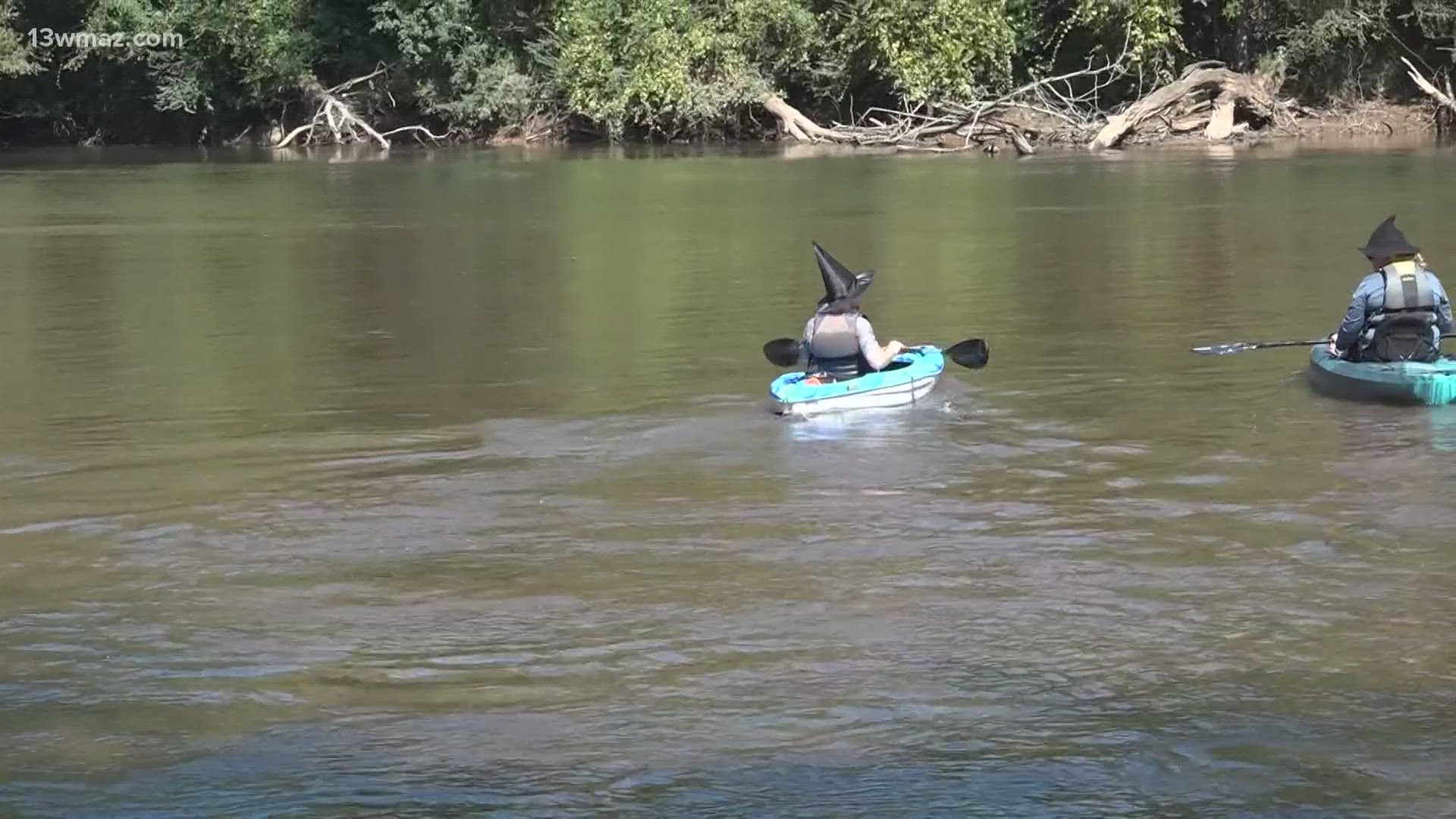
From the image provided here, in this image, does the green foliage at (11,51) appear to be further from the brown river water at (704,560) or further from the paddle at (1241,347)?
the paddle at (1241,347)

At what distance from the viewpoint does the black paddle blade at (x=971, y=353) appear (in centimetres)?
1395

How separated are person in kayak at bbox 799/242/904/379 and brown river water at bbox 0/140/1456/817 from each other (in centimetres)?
43

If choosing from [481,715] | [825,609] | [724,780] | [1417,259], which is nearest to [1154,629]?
[825,609]

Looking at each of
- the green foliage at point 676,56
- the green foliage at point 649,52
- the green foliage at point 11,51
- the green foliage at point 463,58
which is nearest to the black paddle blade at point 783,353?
the green foliage at point 649,52

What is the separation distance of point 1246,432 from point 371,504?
5.69 meters

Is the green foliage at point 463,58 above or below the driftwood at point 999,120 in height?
above

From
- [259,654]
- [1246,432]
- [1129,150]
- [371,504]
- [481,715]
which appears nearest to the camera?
[481,715]

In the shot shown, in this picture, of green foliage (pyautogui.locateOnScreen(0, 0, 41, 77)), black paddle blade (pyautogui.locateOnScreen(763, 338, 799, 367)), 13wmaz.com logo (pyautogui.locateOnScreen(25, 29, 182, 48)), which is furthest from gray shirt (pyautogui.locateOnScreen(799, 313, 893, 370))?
13wmaz.com logo (pyautogui.locateOnScreen(25, 29, 182, 48))

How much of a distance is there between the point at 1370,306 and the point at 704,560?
5973 millimetres

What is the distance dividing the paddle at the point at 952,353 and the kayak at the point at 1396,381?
2.49 m

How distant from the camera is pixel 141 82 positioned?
194 feet

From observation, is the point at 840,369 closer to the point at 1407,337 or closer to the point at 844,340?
the point at 844,340

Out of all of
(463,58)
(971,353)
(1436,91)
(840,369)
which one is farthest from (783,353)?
(463,58)

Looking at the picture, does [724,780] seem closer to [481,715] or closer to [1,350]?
[481,715]
